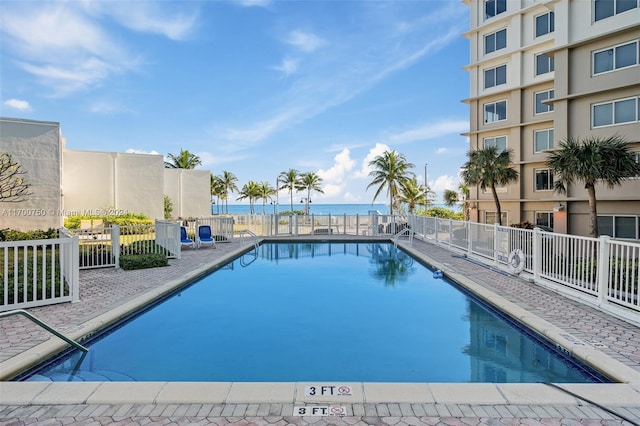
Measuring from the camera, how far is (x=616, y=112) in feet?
47.6

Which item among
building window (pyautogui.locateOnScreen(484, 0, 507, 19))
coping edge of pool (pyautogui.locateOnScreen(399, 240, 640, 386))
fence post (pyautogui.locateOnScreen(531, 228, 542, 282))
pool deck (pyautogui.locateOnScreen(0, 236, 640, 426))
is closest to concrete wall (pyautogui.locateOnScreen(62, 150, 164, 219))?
pool deck (pyautogui.locateOnScreen(0, 236, 640, 426))

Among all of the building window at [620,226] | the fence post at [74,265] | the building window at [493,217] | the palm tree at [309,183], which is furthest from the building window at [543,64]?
the palm tree at [309,183]

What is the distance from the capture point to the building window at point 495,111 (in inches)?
828

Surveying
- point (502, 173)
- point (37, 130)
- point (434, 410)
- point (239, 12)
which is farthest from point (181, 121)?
point (434, 410)

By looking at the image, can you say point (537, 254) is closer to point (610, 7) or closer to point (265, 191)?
point (610, 7)

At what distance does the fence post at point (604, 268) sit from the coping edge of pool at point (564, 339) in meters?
1.11

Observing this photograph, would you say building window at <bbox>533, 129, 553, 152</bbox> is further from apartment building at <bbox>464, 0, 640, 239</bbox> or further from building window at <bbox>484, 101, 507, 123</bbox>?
building window at <bbox>484, 101, 507, 123</bbox>

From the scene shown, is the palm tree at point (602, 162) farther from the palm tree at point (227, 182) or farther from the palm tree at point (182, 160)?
the palm tree at point (227, 182)

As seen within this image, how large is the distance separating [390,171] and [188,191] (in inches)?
646

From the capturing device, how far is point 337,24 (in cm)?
1823

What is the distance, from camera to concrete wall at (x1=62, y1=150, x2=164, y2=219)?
22.3 meters

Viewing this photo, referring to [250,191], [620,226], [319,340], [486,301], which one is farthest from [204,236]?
[250,191]

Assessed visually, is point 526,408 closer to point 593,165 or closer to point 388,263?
point 388,263

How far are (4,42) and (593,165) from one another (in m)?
22.3
